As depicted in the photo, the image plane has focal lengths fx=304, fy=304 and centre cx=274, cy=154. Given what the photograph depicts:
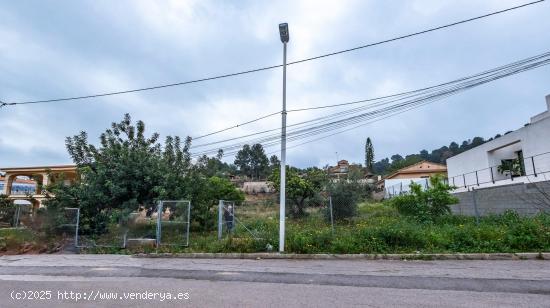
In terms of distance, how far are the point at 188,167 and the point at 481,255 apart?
41.1 feet

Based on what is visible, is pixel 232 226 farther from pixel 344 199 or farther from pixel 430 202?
pixel 430 202

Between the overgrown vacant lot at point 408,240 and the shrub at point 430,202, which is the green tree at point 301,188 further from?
the overgrown vacant lot at point 408,240

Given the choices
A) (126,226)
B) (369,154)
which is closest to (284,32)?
(126,226)

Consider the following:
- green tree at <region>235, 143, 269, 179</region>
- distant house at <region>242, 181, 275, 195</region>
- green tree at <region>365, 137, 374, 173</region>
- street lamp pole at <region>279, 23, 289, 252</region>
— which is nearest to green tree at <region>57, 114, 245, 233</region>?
street lamp pole at <region>279, 23, 289, 252</region>

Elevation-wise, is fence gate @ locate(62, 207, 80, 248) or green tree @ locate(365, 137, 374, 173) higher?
green tree @ locate(365, 137, 374, 173)

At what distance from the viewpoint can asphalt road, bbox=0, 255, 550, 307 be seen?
5.12 metres

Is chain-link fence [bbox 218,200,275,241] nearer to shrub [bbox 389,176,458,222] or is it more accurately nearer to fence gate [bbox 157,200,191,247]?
fence gate [bbox 157,200,191,247]

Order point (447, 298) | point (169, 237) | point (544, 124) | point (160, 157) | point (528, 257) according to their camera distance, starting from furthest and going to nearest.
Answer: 1. point (544, 124)
2. point (160, 157)
3. point (169, 237)
4. point (528, 257)
5. point (447, 298)

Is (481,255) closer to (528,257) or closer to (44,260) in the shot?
(528,257)

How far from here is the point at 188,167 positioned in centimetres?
1550

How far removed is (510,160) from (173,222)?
2286 centimetres

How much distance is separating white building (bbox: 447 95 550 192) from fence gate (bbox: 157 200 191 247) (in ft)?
58.5

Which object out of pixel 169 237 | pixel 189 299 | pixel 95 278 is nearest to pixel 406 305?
pixel 189 299

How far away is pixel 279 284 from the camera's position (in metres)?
6.35
